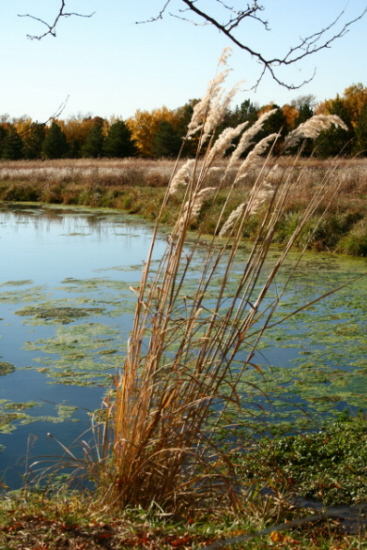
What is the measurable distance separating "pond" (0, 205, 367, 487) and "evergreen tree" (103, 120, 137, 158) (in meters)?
26.7

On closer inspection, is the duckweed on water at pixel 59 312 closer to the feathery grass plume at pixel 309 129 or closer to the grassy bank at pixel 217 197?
the grassy bank at pixel 217 197

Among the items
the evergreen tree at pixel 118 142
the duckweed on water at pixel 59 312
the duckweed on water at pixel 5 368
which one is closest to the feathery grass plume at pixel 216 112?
the duckweed on water at pixel 5 368

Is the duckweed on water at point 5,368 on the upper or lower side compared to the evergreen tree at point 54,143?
lower

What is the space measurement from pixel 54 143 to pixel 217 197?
24.7 metres

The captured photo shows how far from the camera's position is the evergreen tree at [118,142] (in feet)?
117

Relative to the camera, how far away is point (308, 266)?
28.9 ft

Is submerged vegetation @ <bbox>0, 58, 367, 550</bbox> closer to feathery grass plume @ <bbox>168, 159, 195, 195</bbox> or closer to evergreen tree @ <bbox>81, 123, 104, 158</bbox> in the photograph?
feathery grass plume @ <bbox>168, 159, 195, 195</bbox>

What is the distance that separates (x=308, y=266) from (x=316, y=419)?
5.25 m

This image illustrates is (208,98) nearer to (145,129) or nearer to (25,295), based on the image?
(25,295)

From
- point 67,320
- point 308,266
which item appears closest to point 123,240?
point 308,266

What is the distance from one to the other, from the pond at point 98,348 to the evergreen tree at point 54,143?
89.6 feet

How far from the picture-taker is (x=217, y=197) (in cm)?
1366

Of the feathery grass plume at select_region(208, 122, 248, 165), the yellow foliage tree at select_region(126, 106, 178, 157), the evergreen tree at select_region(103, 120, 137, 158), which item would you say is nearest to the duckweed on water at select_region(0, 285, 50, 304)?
the feathery grass plume at select_region(208, 122, 248, 165)

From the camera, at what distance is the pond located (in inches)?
146
